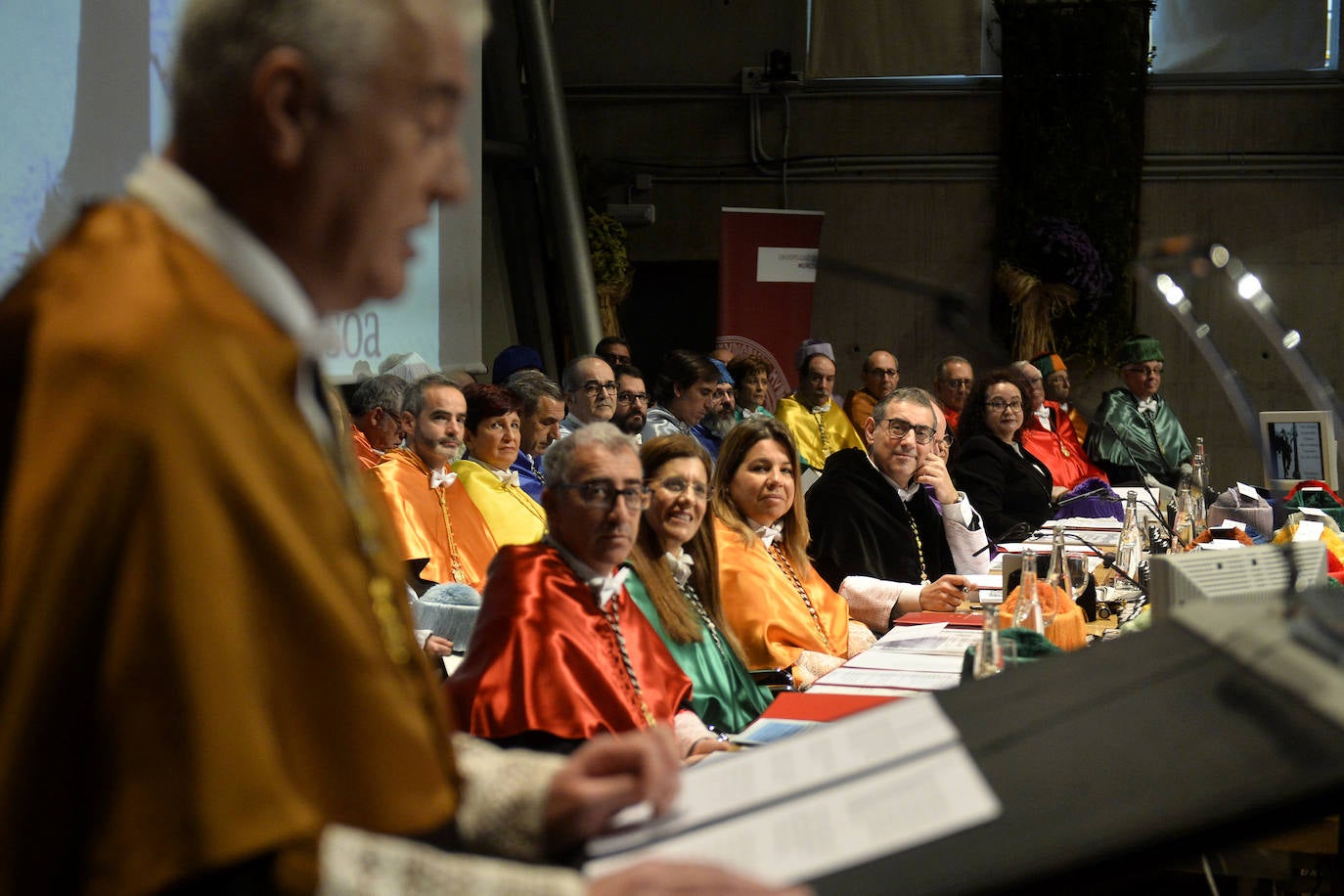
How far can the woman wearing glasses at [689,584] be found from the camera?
2949mm

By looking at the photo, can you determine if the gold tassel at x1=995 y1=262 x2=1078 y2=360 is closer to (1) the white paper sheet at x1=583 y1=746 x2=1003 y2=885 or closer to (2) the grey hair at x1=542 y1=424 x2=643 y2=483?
(2) the grey hair at x1=542 y1=424 x2=643 y2=483

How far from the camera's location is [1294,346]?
1963mm

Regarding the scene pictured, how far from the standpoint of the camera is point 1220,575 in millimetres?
1939

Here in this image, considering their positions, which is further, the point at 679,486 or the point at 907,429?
the point at 907,429

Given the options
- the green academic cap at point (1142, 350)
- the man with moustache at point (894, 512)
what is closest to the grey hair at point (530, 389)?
the man with moustache at point (894, 512)

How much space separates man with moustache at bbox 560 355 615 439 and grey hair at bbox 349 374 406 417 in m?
1.11

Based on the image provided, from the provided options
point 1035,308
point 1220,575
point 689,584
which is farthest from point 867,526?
point 1035,308

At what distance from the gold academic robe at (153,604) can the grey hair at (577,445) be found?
1.89 meters

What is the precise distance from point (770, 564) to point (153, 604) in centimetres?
310

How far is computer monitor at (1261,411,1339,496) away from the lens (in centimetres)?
513

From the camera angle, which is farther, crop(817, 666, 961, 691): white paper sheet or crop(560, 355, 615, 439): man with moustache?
crop(560, 355, 615, 439): man with moustache

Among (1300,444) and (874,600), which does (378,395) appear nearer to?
(874,600)

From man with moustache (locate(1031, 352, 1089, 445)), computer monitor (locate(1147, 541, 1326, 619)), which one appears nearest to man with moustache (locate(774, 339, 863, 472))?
man with moustache (locate(1031, 352, 1089, 445))

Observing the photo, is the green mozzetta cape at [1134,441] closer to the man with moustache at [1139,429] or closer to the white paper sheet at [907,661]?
the man with moustache at [1139,429]
